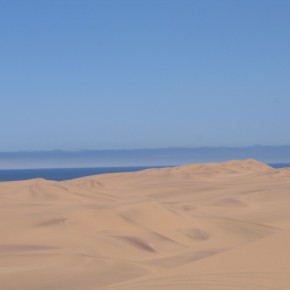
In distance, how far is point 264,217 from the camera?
11.6 metres

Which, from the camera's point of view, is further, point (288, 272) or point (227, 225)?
point (227, 225)

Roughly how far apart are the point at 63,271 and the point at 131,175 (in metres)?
16.1

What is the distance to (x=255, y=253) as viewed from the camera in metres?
5.71

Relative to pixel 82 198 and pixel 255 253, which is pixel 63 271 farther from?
pixel 82 198

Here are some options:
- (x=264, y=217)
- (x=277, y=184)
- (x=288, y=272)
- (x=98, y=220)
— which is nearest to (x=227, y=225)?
(x=264, y=217)

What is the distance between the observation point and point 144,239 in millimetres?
9117

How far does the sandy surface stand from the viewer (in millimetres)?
5188

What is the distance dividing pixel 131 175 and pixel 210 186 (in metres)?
5.06

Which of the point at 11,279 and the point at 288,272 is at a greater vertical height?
the point at 288,272

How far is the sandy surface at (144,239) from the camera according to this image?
5.19 m

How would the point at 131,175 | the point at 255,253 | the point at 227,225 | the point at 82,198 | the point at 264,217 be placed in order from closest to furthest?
1. the point at 255,253
2. the point at 227,225
3. the point at 264,217
4. the point at 82,198
5. the point at 131,175

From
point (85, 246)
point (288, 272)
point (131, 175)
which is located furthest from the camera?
point (131, 175)

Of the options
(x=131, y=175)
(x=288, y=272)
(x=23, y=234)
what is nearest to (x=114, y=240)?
(x=23, y=234)

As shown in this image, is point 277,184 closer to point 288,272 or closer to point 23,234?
point 23,234
